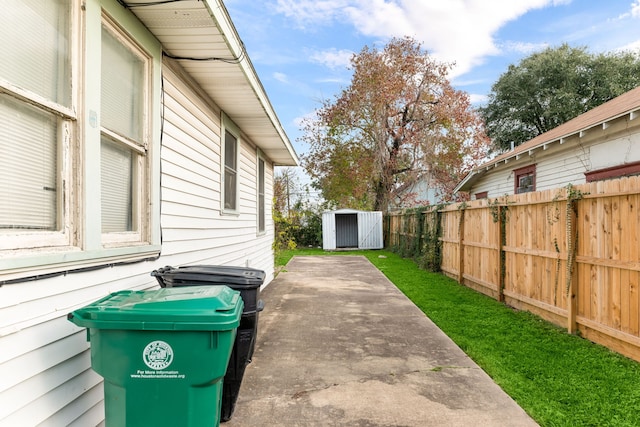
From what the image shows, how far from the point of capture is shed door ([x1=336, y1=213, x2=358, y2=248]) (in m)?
21.3

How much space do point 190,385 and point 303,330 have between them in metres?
3.37

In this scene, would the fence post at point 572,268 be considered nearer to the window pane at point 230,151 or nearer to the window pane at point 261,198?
the window pane at point 230,151

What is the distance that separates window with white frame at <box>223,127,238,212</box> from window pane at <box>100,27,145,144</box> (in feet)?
8.29

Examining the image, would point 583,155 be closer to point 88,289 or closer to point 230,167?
point 230,167

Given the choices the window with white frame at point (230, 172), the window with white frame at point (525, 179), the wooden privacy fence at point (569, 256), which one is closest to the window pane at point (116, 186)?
the window with white frame at point (230, 172)

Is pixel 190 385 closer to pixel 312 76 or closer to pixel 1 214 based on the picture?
pixel 1 214

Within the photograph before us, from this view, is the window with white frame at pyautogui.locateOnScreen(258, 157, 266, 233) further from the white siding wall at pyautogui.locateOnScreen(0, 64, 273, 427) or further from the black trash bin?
the black trash bin

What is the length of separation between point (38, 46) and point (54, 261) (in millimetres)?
1130

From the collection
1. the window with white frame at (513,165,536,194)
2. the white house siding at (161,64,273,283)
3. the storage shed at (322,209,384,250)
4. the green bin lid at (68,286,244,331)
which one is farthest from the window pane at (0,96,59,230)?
the storage shed at (322,209,384,250)

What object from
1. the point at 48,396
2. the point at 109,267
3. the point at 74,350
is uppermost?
the point at 109,267

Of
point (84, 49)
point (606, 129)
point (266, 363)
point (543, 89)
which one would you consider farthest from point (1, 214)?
point (543, 89)

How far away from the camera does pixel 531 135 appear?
86.1ft

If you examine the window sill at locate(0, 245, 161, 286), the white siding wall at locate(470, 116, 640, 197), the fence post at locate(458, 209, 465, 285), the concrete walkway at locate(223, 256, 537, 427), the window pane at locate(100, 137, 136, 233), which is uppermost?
the white siding wall at locate(470, 116, 640, 197)

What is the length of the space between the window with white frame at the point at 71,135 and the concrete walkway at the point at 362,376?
1.64 meters
